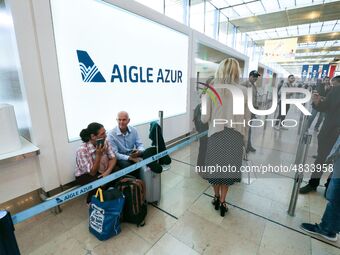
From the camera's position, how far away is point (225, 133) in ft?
5.97

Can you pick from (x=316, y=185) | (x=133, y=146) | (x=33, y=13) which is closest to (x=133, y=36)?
(x=33, y=13)

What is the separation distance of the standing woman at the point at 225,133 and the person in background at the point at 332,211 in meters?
0.75

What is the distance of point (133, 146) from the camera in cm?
245

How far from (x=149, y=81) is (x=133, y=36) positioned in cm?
72

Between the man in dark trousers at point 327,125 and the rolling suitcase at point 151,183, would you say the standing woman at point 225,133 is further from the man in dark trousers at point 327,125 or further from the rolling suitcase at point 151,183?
the man in dark trousers at point 327,125

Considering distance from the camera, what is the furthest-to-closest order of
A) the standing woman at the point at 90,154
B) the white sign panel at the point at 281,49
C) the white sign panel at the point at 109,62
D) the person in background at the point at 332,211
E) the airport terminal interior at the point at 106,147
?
the white sign panel at the point at 281,49
the white sign panel at the point at 109,62
the standing woman at the point at 90,154
the airport terminal interior at the point at 106,147
the person in background at the point at 332,211

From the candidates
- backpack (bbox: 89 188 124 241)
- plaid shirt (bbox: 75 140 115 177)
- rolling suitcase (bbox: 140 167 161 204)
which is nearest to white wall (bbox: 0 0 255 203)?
plaid shirt (bbox: 75 140 115 177)

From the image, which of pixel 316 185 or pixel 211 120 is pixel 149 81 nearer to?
pixel 211 120

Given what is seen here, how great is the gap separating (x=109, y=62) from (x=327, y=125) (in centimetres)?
306

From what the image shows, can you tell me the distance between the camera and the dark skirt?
6.00 ft

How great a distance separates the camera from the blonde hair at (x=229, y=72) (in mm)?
1655

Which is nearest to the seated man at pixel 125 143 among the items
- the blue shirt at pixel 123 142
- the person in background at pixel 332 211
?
the blue shirt at pixel 123 142

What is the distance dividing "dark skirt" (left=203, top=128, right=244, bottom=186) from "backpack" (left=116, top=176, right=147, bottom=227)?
30.8 inches

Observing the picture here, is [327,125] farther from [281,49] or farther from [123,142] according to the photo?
[281,49]
